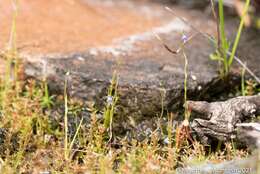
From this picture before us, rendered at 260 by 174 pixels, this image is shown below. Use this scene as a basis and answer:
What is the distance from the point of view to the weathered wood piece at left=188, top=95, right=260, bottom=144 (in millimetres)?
2346

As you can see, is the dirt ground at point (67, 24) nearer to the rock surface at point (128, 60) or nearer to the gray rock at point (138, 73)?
the rock surface at point (128, 60)

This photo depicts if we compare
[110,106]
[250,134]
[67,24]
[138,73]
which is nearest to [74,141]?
[110,106]

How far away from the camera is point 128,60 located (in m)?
3.06

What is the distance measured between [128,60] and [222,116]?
88cm

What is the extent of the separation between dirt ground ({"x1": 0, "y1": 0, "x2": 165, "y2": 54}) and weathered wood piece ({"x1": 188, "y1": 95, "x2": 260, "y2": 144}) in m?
1.05

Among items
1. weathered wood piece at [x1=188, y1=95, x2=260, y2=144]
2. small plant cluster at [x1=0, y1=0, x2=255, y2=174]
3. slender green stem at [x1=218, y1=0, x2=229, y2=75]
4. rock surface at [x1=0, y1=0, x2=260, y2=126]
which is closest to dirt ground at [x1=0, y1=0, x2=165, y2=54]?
rock surface at [x1=0, y1=0, x2=260, y2=126]

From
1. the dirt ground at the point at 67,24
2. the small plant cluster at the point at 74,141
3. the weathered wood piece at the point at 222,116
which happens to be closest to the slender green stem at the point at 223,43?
the small plant cluster at the point at 74,141

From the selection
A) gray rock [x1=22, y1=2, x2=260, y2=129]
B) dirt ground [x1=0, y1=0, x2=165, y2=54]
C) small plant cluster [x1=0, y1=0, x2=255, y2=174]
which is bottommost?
small plant cluster [x1=0, y1=0, x2=255, y2=174]

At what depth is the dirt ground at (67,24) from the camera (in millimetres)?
3217

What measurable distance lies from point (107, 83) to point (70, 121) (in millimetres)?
300

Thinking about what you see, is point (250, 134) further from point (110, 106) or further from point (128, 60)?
point (128, 60)

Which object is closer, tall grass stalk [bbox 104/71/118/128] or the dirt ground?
tall grass stalk [bbox 104/71/118/128]

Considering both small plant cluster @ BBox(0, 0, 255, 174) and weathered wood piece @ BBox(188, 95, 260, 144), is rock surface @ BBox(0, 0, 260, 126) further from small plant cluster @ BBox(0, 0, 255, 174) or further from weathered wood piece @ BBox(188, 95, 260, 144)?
weathered wood piece @ BBox(188, 95, 260, 144)

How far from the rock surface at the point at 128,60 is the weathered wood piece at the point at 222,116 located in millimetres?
222
